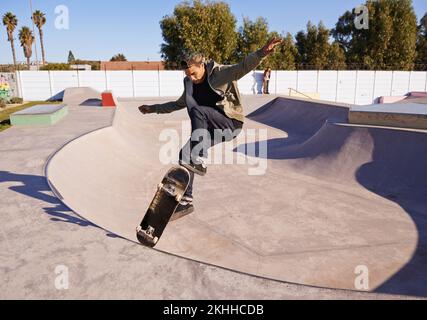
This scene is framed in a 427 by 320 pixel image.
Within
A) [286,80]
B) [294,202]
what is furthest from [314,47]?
[294,202]

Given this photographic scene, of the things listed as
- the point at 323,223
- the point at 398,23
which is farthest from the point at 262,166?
the point at 398,23

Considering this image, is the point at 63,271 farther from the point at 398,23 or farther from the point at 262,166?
the point at 398,23

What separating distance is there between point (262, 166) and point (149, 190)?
3377mm

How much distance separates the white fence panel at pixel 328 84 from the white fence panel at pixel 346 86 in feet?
1.61

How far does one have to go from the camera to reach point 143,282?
244cm

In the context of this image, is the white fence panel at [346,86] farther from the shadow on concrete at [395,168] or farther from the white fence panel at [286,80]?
the shadow on concrete at [395,168]

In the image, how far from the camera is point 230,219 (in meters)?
5.50

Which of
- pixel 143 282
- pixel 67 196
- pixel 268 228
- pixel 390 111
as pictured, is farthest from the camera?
pixel 390 111

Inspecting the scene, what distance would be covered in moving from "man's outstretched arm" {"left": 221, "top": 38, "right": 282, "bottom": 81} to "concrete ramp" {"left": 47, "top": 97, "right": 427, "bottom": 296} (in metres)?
1.99

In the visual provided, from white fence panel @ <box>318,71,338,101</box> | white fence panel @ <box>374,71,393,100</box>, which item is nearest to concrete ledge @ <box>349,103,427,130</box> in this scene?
white fence panel @ <box>318,71,338,101</box>

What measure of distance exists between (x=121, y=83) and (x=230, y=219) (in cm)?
2219

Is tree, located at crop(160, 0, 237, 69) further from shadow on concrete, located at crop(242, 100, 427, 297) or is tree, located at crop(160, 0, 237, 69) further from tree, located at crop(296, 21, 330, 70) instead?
shadow on concrete, located at crop(242, 100, 427, 297)

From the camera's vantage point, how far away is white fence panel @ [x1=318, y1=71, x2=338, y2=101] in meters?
30.2

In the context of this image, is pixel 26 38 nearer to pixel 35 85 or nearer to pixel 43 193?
pixel 35 85
